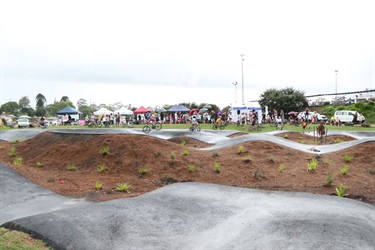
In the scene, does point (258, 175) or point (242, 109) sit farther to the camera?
Answer: point (242, 109)

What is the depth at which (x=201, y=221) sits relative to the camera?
687 centimetres

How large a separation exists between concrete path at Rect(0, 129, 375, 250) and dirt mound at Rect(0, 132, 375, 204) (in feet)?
4.54

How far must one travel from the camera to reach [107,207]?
7.16 m

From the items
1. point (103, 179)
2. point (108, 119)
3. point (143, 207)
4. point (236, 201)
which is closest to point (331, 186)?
point (236, 201)

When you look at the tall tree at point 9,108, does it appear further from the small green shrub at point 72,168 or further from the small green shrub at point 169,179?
the small green shrub at point 169,179

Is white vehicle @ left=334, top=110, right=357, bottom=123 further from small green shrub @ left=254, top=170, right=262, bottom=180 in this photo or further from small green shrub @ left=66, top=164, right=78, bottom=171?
small green shrub @ left=66, top=164, right=78, bottom=171

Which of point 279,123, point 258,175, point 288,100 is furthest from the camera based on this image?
point 288,100

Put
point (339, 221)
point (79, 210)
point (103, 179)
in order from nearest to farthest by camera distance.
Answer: point (339, 221), point (79, 210), point (103, 179)

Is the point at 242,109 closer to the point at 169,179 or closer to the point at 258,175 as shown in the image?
the point at 258,175

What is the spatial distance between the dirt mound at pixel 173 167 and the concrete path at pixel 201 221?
138 centimetres

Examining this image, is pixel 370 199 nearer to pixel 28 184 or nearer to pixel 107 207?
pixel 107 207

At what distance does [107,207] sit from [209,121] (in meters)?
33.7

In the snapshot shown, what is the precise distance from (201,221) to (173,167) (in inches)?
207

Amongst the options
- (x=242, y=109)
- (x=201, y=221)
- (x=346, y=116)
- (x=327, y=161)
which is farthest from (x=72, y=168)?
(x=346, y=116)
